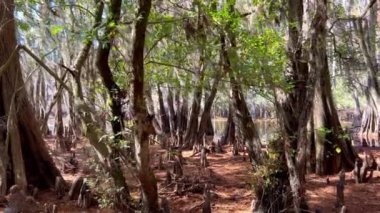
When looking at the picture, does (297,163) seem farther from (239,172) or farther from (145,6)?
(239,172)

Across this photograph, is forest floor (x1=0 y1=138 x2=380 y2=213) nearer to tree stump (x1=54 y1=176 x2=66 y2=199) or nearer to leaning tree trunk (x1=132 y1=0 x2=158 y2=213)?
tree stump (x1=54 y1=176 x2=66 y2=199)

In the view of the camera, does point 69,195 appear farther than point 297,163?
Yes

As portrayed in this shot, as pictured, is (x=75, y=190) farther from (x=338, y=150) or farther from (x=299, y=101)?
(x=338, y=150)

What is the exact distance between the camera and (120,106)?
550cm

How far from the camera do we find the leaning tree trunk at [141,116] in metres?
4.29

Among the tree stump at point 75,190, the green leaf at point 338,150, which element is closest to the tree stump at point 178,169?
the tree stump at point 75,190

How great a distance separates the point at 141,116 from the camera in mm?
4484

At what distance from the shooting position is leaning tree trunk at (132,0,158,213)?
4.29 m

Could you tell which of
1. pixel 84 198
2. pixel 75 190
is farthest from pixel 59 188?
pixel 84 198

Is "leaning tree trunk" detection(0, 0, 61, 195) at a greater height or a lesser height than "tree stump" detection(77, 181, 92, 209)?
greater

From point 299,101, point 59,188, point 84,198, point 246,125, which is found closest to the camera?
point 299,101

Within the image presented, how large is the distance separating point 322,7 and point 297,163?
5.58ft

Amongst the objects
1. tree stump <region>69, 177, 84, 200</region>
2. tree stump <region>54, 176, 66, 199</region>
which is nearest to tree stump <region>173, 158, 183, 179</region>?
tree stump <region>69, 177, 84, 200</region>

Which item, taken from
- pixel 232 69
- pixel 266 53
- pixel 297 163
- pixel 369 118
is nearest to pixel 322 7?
pixel 266 53
